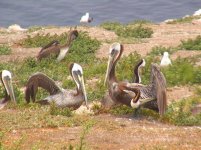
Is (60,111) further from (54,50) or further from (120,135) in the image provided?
(54,50)

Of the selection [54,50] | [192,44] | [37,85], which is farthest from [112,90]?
[192,44]

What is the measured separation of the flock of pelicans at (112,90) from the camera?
13.7 meters

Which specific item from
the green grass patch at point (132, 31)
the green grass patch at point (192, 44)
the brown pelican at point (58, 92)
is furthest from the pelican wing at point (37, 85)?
the green grass patch at point (132, 31)

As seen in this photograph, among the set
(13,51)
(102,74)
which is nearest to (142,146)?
(102,74)

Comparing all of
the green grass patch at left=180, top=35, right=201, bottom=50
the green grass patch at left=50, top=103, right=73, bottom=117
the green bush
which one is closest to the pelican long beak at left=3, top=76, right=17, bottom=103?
the green grass patch at left=50, top=103, right=73, bottom=117

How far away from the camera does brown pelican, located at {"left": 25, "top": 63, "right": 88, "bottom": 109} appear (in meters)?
14.5

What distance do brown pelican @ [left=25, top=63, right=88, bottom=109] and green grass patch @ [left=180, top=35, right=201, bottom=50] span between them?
6.99 meters

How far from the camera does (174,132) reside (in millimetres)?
12242

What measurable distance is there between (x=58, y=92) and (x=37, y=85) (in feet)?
1.53

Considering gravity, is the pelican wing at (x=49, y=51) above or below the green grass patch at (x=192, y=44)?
above

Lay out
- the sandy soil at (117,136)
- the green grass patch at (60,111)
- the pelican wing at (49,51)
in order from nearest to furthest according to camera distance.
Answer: the sandy soil at (117,136) → the green grass patch at (60,111) → the pelican wing at (49,51)

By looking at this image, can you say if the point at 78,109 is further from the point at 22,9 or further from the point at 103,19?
the point at 22,9

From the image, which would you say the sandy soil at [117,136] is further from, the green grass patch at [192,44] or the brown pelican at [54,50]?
the green grass patch at [192,44]

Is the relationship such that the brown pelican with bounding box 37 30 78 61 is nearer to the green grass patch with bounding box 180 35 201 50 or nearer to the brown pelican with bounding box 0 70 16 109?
the green grass patch with bounding box 180 35 201 50
